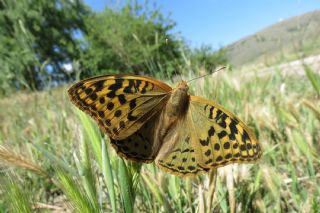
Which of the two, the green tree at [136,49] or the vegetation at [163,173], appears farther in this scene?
the green tree at [136,49]

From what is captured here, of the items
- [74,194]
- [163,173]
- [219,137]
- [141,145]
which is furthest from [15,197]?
[219,137]

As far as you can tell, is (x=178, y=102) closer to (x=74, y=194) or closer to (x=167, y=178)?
(x=167, y=178)

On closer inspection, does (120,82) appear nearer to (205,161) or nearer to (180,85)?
(180,85)

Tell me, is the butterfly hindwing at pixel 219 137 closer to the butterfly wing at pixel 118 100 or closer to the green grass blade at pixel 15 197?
the butterfly wing at pixel 118 100

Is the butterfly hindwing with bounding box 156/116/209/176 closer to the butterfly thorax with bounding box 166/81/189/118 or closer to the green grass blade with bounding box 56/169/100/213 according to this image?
the butterfly thorax with bounding box 166/81/189/118

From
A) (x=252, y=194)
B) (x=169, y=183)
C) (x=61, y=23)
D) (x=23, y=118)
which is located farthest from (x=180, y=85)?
(x=61, y=23)

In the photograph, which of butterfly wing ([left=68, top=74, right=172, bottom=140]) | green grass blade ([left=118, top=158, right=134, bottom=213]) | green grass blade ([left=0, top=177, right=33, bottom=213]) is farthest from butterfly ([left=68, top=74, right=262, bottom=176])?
green grass blade ([left=0, top=177, right=33, bottom=213])

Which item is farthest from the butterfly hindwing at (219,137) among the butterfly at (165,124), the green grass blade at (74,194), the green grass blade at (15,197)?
the green grass blade at (15,197)
